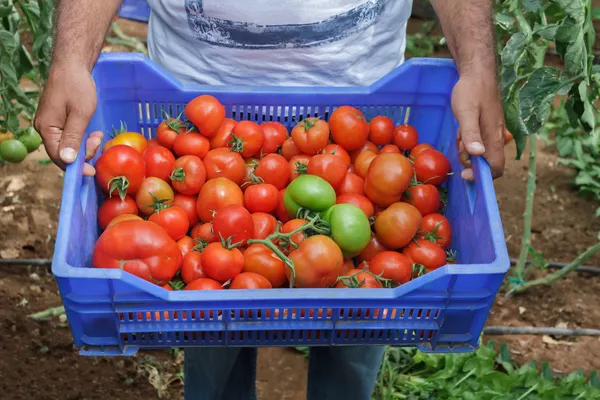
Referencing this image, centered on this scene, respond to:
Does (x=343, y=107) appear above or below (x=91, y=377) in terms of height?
above

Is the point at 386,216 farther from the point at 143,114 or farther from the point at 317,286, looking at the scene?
the point at 143,114

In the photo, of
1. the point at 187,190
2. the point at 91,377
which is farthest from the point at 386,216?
the point at 91,377

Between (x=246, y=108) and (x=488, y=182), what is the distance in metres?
0.68

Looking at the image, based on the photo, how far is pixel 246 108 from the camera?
6.35 ft

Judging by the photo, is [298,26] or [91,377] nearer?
[298,26]

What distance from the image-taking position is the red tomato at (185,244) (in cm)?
169

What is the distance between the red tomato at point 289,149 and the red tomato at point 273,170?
3.1 inches

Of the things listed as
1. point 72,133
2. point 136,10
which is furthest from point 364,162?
point 136,10

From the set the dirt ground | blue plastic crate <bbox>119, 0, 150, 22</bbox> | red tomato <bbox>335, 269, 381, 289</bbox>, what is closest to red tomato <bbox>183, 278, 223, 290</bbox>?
red tomato <bbox>335, 269, 381, 289</bbox>

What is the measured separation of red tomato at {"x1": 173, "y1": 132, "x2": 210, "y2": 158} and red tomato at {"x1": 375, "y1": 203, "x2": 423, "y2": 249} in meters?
0.48

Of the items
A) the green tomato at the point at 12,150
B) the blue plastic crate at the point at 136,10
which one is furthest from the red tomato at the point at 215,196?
the blue plastic crate at the point at 136,10

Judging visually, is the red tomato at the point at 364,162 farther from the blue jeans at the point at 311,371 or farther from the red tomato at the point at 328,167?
the blue jeans at the point at 311,371

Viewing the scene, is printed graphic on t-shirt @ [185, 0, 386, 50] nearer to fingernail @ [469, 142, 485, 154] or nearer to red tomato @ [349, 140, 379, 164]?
red tomato @ [349, 140, 379, 164]

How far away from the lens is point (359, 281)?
1556mm
